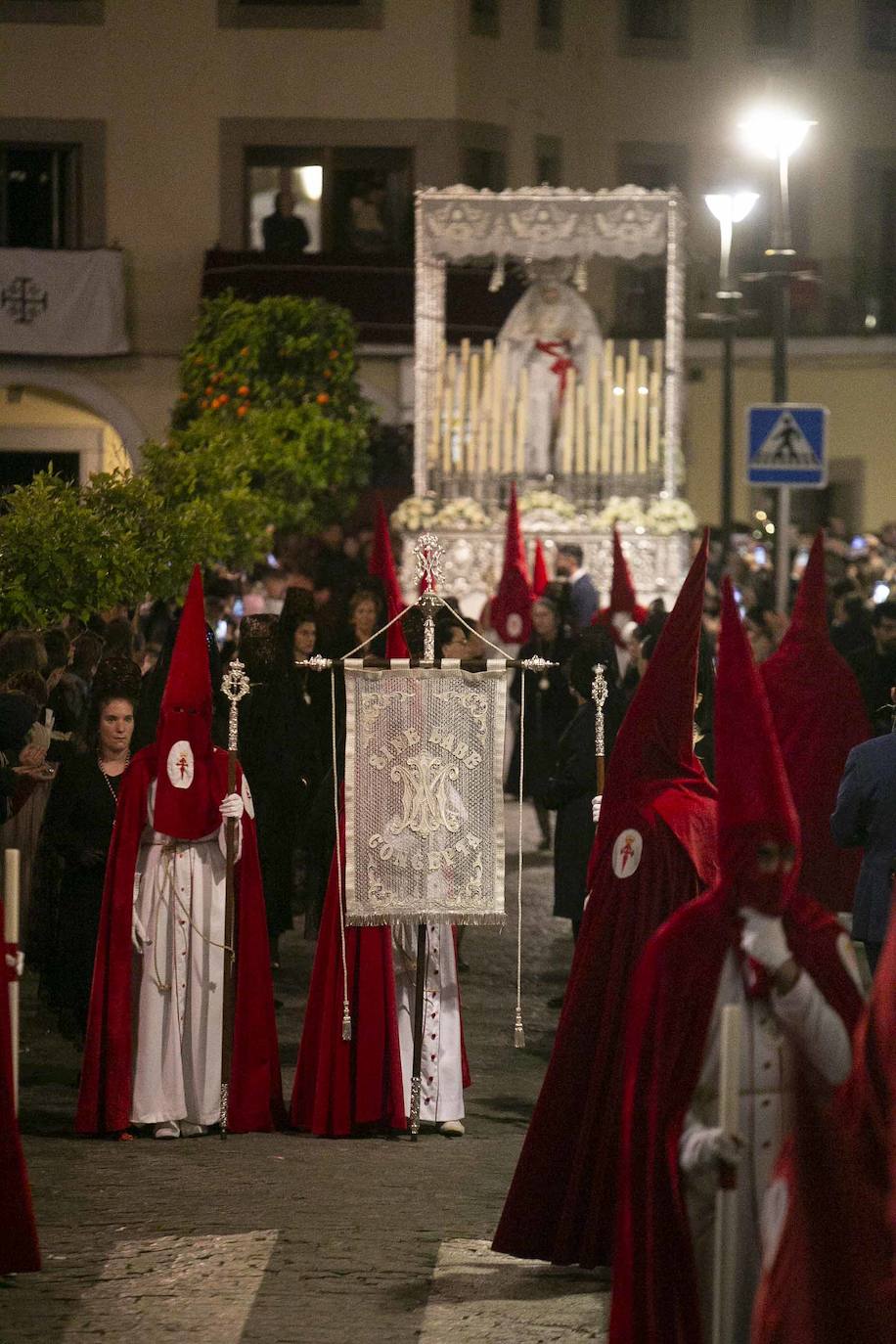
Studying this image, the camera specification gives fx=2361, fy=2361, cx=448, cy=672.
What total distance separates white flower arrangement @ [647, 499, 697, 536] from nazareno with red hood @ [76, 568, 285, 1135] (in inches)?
539

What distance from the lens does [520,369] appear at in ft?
77.5

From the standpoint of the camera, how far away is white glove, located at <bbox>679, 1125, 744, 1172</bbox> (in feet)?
17.3

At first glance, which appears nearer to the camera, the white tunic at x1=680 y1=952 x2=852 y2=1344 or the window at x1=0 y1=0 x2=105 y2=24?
the white tunic at x1=680 y1=952 x2=852 y2=1344

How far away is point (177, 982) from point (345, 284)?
21027mm

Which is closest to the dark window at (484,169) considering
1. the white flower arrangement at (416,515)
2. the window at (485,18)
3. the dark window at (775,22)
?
the window at (485,18)

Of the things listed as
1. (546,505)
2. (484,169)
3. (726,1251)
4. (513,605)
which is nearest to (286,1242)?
(726,1251)

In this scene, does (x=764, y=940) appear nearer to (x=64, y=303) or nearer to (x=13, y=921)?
(x=13, y=921)

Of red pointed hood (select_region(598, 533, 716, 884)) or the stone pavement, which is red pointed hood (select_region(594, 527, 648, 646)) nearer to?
the stone pavement

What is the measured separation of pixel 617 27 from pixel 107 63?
979 cm

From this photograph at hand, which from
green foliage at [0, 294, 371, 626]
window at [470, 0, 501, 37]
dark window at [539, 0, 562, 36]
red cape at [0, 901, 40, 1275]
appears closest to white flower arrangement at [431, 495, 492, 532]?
green foliage at [0, 294, 371, 626]

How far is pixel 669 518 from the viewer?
22281 mm

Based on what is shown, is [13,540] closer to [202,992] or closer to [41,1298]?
[202,992]

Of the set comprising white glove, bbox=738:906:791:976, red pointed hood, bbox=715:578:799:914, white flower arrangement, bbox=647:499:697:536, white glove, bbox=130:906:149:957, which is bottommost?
white glove, bbox=130:906:149:957

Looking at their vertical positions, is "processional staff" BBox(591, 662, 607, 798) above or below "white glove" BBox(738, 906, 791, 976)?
above
